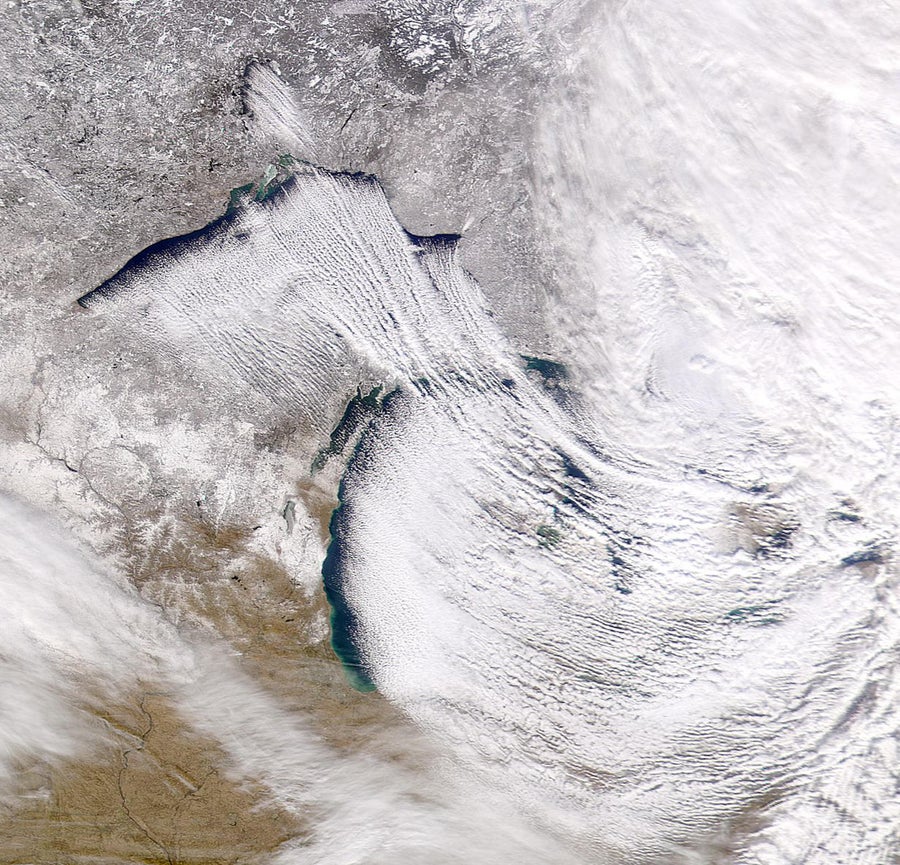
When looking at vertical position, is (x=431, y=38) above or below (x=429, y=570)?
above

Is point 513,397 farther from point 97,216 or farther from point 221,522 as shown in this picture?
point 97,216

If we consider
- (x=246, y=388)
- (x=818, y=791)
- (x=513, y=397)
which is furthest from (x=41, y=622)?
(x=818, y=791)

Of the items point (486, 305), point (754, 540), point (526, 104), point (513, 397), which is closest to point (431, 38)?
point (526, 104)

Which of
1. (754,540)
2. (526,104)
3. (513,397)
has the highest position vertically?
(526,104)

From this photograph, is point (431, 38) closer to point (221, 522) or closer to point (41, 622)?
point (221, 522)

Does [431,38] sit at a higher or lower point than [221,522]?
higher

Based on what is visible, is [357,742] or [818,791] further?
[357,742]
